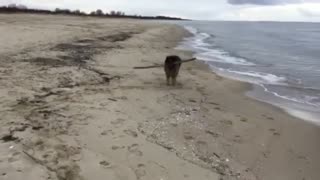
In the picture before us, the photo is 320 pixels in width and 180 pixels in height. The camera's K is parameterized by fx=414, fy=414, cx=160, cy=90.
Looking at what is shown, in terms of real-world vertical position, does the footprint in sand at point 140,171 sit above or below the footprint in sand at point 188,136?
above

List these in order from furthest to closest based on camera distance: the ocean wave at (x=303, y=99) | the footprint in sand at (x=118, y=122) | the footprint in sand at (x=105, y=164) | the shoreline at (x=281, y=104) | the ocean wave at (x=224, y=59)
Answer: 1. the ocean wave at (x=224, y=59)
2. the ocean wave at (x=303, y=99)
3. the shoreline at (x=281, y=104)
4. the footprint in sand at (x=118, y=122)
5. the footprint in sand at (x=105, y=164)

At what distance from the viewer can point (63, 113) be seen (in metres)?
7.64

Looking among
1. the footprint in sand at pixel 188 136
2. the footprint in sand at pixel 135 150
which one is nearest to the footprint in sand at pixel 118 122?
the footprint in sand at pixel 135 150

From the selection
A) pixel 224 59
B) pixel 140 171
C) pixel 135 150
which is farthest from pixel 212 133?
pixel 224 59

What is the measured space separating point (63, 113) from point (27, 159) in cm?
221

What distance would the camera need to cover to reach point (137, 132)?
707cm

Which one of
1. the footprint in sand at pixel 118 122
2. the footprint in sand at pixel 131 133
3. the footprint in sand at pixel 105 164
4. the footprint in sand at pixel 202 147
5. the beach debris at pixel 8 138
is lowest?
the footprint in sand at pixel 202 147

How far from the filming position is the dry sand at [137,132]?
562 cm

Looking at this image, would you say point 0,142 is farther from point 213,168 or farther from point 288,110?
point 288,110

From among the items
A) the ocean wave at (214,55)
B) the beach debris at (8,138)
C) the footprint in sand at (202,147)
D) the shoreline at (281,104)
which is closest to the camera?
the beach debris at (8,138)

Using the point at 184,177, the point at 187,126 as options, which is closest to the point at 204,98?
the point at 187,126

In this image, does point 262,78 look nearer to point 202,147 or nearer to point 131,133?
point 202,147

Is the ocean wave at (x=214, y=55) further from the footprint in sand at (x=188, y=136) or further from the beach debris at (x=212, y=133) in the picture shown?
the footprint in sand at (x=188, y=136)

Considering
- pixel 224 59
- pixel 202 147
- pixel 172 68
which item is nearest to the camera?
pixel 202 147
